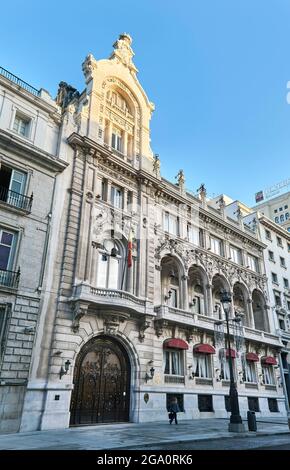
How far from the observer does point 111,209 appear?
25828 millimetres

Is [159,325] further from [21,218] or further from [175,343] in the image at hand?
[21,218]

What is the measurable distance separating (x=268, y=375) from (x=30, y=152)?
2943cm

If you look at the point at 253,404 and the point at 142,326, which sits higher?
Answer: the point at 142,326

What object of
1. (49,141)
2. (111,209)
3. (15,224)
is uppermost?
(49,141)

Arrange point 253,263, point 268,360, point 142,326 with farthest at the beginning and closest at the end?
1. point 253,263
2. point 268,360
3. point 142,326

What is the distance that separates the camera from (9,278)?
18.9 m

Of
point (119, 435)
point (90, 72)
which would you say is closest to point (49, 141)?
point (90, 72)

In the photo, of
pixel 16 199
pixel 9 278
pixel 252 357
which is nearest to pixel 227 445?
pixel 9 278

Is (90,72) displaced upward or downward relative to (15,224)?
upward

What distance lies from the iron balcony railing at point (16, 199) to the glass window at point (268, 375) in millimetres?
26660

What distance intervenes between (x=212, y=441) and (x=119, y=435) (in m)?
3.86

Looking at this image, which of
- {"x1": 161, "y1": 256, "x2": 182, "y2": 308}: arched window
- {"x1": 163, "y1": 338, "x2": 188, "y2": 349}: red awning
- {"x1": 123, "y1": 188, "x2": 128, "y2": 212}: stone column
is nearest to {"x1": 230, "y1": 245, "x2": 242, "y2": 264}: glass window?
{"x1": 161, "y1": 256, "x2": 182, "y2": 308}: arched window
